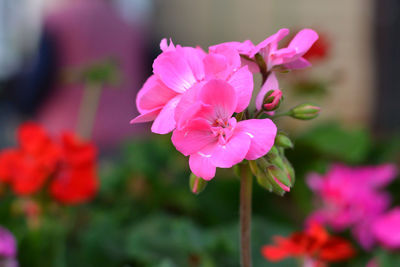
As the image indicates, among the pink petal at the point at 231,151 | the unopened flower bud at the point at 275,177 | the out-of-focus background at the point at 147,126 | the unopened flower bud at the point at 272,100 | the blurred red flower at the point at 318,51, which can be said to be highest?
the unopened flower bud at the point at 272,100

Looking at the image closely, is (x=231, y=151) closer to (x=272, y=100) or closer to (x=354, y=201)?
(x=272, y=100)

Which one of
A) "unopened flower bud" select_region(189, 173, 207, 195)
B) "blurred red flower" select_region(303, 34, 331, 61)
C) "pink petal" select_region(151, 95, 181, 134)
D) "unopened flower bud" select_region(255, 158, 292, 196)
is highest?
"pink petal" select_region(151, 95, 181, 134)

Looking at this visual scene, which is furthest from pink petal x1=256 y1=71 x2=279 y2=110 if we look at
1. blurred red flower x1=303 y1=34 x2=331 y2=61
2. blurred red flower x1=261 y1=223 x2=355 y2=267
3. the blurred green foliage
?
blurred red flower x1=303 y1=34 x2=331 y2=61

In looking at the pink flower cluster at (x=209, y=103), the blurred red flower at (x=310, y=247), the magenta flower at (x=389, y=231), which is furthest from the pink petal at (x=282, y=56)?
the magenta flower at (x=389, y=231)

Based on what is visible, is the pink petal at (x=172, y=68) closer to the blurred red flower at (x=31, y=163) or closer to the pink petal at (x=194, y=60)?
the pink petal at (x=194, y=60)

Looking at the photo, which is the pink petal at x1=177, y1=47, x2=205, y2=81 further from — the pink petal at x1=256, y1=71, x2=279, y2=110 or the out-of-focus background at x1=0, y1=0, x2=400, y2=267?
the out-of-focus background at x1=0, y1=0, x2=400, y2=267

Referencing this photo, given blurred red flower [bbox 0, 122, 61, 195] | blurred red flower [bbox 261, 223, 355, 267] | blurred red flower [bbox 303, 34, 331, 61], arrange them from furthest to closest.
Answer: blurred red flower [bbox 303, 34, 331, 61] < blurred red flower [bbox 0, 122, 61, 195] < blurred red flower [bbox 261, 223, 355, 267]

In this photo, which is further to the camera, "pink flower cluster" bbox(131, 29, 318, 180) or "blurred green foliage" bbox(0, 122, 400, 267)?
"blurred green foliage" bbox(0, 122, 400, 267)
